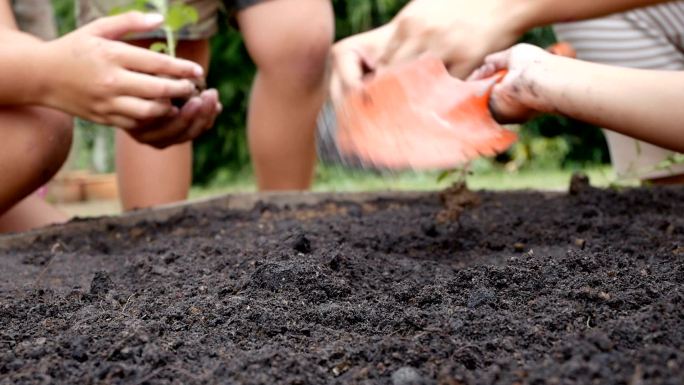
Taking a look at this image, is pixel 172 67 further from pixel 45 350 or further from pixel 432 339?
pixel 432 339

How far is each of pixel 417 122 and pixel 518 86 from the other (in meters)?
0.23

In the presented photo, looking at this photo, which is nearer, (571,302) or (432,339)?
(432,339)

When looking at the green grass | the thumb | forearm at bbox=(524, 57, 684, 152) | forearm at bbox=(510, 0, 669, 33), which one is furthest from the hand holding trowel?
the green grass

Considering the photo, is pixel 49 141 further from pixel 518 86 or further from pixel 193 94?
pixel 518 86

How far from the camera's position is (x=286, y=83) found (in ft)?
9.26

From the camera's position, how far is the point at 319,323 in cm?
125

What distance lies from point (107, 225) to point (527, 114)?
1274mm

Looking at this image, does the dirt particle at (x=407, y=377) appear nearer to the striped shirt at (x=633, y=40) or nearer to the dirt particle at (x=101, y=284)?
the dirt particle at (x=101, y=284)

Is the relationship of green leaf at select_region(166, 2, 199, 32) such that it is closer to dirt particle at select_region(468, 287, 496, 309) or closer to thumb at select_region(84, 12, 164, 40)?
thumb at select_region(84, 12, 164, 40)

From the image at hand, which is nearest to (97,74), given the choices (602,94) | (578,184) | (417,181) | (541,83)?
(541,83)

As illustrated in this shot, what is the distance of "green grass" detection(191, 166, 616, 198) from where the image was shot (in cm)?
480

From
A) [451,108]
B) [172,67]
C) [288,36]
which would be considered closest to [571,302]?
[451,108]

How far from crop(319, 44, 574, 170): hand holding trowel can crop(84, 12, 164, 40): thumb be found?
60cm

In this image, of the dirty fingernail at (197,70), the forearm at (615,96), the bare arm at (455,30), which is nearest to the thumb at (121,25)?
the dirty fingernail at (197,70)
